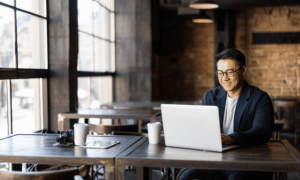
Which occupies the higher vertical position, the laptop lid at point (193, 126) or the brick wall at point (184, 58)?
the brick wall at point (184, 58)

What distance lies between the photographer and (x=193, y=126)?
180 centimetres

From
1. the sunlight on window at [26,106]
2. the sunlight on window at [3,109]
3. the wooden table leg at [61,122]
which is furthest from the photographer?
the wooden table leg at [61,122]

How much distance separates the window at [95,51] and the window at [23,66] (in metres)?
1.14

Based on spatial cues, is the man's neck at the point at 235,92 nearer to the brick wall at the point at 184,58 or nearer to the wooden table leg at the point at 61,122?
the wooden table leg at the point at 61,122

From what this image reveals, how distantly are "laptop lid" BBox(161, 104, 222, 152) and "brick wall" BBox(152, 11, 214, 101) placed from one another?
6.84 m

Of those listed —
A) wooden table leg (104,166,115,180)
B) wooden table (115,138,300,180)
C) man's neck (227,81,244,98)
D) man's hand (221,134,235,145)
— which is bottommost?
wooden table leg (104,166,115,180)

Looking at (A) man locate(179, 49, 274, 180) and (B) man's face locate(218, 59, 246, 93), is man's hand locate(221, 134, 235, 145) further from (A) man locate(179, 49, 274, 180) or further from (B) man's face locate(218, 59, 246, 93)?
(B) man's face locate(218, 59, 246, 93)

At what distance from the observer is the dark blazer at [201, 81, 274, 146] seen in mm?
2014

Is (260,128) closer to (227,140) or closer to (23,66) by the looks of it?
(227,140)

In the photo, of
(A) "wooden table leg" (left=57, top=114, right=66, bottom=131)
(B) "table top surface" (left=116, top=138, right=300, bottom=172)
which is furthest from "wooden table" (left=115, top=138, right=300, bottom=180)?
(A) "wooden table leg" (left=57, top=114, right=66, bottom=131)

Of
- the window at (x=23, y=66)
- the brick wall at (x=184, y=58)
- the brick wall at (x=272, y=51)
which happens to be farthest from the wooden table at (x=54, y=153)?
the brick wall at (x=272, y=51)

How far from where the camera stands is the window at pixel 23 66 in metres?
3.27

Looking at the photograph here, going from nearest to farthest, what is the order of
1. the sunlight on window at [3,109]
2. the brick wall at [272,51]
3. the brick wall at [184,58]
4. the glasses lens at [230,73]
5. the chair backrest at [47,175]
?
the chair backrest at [47,175], the glasses lens at [230,73], the sunlight on window at [3,109], the brick wall at [272,51], the brick wall at [184,58]

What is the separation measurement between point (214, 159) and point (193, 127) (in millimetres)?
222
